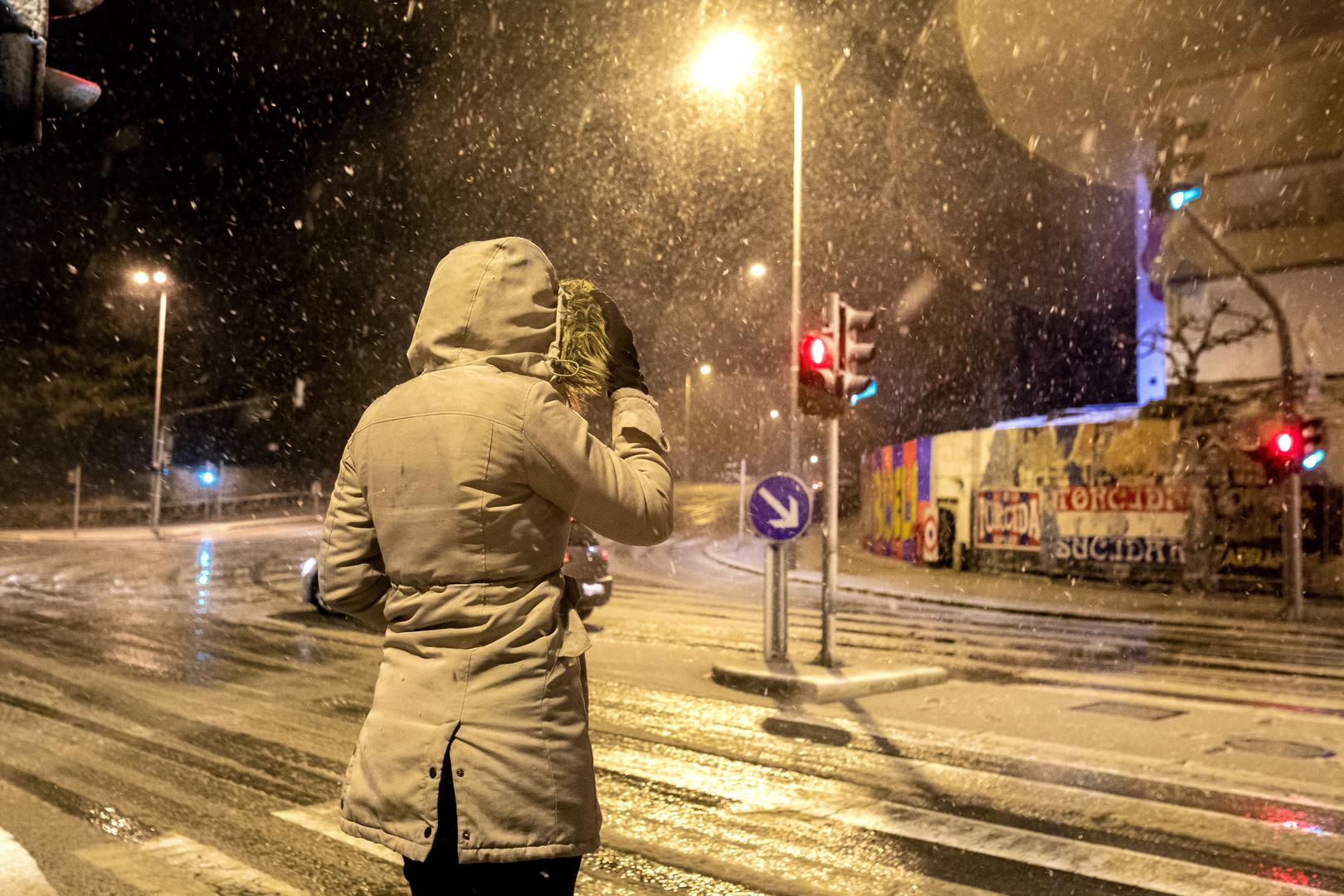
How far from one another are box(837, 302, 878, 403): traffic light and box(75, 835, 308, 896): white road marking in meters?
6.87

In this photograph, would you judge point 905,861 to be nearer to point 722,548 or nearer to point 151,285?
point 722,548

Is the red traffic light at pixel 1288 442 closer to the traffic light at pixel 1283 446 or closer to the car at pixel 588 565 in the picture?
the traffic light at pixel 1283 446

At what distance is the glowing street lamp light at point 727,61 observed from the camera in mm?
13359

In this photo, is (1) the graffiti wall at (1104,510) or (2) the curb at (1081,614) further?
(1) the graffiti wall at (1104,510)

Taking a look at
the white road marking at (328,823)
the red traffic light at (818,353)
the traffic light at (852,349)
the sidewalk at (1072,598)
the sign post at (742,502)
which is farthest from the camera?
the sign post at (742,502)

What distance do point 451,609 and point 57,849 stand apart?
377 cm

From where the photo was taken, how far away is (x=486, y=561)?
2105 millimetres

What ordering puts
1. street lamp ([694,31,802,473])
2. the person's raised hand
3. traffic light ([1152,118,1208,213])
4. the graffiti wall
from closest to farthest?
the person's raised hand, traffic light ([1152,118,1208,213]), street lamp ([694,31,802,473]), the graffiti wall

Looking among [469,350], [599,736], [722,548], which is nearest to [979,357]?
[722,548]

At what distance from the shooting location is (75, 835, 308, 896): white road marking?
4281mm

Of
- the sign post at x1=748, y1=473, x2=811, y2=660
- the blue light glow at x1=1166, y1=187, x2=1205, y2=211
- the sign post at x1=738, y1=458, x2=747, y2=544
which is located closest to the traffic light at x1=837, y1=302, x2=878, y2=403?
the sign post at x1=748, y1=473, x2=811, y2=660

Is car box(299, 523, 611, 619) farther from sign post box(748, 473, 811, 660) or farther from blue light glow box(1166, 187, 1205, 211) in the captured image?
blue light glow box(1166, 187, 1205, 211)

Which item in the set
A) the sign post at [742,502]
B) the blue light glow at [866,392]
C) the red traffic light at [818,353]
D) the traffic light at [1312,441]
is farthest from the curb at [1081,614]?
the sign post at [742,502]

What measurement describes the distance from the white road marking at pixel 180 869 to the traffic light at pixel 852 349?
6873mm
